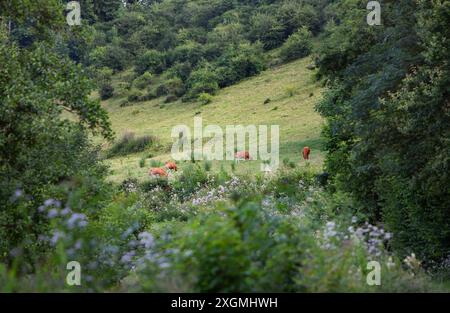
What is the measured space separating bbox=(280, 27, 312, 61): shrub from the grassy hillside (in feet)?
6.82

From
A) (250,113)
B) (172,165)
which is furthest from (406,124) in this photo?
(250,113)

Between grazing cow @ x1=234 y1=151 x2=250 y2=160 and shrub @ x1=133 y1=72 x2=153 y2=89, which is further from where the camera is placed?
shrub @ x1=133 y1=72 x2=153 y2=89

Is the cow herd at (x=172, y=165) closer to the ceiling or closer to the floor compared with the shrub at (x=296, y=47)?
closer to the floor

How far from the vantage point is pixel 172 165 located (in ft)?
121

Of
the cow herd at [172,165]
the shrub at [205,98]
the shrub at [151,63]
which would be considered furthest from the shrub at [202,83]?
the cow herd at [172,165]

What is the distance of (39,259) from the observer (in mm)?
10297

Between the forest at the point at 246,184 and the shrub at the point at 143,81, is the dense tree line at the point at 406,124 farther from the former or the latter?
the shrub at the point at 143,81

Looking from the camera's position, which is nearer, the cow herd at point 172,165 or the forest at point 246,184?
the forest at point 246,184

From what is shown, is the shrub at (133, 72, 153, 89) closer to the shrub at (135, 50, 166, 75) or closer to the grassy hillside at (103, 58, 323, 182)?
the grassy hillside at (103, 58, 323, 182)

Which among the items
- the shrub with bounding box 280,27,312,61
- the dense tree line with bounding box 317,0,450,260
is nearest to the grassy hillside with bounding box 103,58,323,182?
the shrub with bounding box 280,27,312,61

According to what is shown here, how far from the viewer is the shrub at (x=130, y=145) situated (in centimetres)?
4825

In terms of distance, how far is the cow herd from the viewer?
1369 inches

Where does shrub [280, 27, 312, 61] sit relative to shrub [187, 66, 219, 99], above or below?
above

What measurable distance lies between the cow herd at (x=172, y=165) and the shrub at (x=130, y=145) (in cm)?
1032
